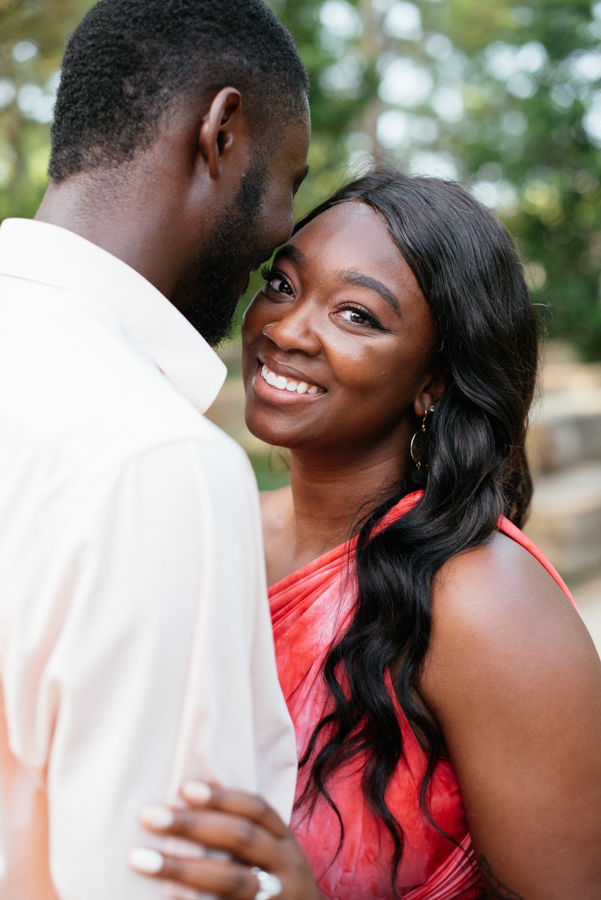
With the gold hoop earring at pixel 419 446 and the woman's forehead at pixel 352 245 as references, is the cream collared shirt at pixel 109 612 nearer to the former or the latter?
the woman's forehead at pixel 352 245

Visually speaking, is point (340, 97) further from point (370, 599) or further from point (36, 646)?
point (36, 646)

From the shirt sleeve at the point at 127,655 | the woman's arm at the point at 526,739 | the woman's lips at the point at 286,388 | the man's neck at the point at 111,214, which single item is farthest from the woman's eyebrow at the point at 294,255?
the shirt sleeve at the point at 127,655

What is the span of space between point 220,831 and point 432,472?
1267mm

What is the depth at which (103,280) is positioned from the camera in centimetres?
130

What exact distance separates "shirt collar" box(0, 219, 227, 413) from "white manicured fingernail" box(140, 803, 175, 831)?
0.72 meters

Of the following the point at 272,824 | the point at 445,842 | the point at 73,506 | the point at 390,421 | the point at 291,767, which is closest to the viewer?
the point at 73,506

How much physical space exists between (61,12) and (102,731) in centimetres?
661

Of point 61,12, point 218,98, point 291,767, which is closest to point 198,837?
point 291,767

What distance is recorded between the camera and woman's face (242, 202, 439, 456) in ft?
6.57

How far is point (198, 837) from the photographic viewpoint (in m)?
1.03

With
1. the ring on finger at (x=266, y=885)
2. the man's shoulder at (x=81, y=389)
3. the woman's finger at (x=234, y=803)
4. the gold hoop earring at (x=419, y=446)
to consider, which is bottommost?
the ring on finger at (x=266, y=885)

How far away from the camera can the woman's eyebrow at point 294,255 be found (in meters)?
2.09

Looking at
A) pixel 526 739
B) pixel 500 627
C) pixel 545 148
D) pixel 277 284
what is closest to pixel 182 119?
pixel 277 284

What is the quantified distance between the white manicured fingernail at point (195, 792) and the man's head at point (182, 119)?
865 millimetres
